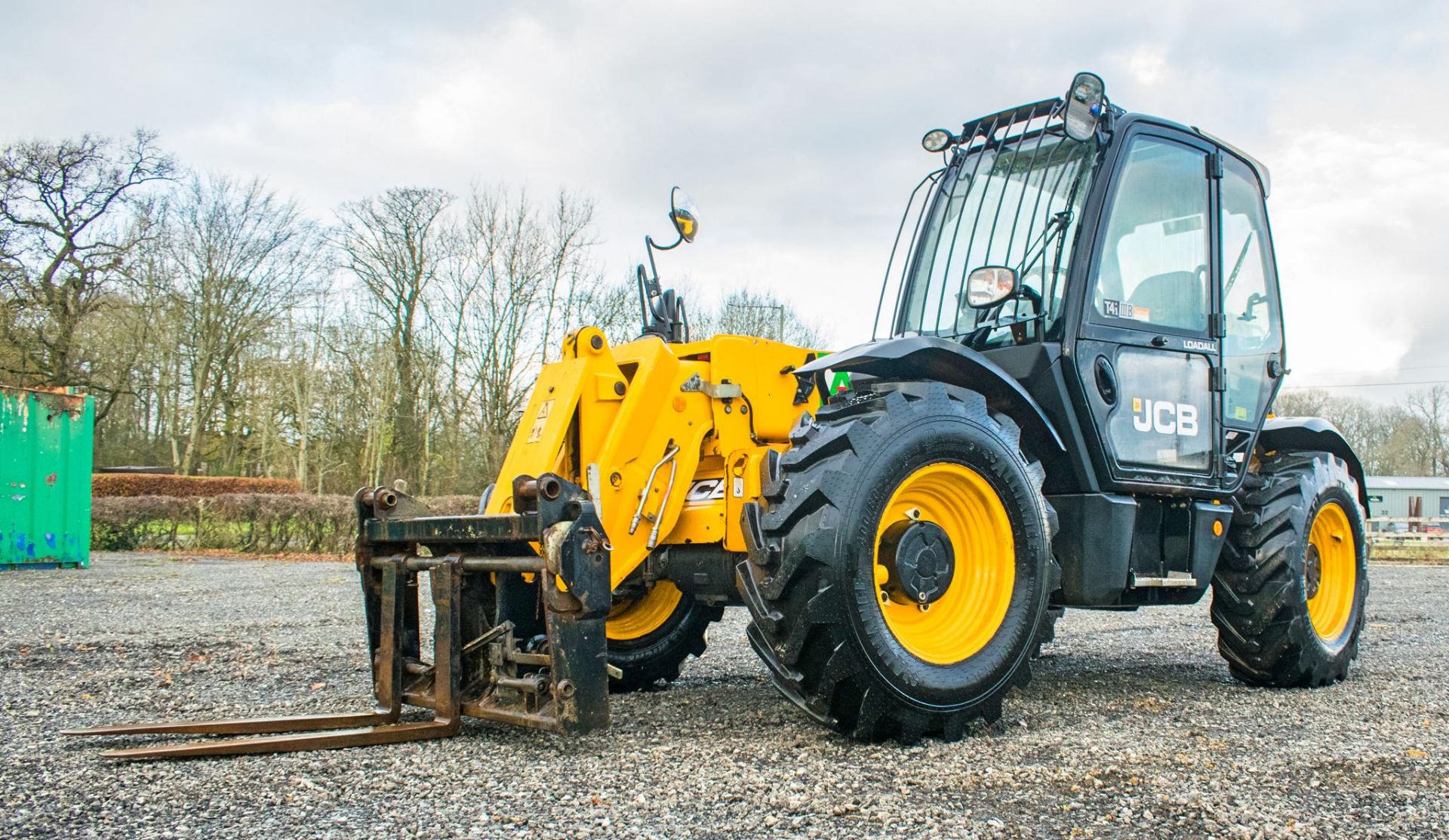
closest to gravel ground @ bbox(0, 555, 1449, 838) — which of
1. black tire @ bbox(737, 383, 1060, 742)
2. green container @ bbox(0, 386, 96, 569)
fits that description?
black tire @ bbox(737, 383, 1060, 742)

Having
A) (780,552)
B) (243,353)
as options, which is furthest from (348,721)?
(243,353)

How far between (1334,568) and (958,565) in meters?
3.14

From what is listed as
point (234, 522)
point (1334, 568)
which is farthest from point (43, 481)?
point (1334, 568)

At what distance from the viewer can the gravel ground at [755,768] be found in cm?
299

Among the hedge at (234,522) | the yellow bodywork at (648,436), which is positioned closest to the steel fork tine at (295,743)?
the yellow bodywork at (648,436)

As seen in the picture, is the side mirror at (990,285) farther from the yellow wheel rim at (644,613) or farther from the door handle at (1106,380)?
the yellow wheel rim at (644,613)

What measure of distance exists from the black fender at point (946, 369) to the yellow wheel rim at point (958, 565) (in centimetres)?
45

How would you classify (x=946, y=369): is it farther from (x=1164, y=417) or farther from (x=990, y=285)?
(x=1164, y=417)

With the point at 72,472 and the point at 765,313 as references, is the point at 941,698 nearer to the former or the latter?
the point at 72,472

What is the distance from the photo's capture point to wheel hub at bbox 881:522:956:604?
13.2 feet

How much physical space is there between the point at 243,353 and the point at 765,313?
14653mm

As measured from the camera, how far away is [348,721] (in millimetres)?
4129

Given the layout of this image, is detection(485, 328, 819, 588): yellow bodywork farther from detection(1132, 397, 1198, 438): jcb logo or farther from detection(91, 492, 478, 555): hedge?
detection(91, 492, 478, 555): hedge

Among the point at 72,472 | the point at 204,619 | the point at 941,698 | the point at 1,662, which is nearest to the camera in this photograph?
the point at 941,698
